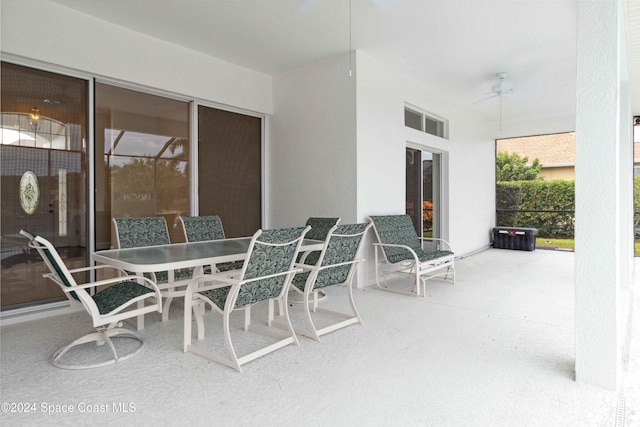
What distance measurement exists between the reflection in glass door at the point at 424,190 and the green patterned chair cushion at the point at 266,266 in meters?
3.81

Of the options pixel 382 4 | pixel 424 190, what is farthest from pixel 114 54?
pixel 424 190

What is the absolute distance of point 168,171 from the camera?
471 centimetres

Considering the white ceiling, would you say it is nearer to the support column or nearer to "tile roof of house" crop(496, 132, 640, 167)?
the support column

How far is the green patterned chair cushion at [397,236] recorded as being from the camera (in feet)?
15.8

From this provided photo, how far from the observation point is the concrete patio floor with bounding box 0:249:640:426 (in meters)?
1.94

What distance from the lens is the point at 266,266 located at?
257cm

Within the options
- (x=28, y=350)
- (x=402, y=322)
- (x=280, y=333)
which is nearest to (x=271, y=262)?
(x=280, y=333)

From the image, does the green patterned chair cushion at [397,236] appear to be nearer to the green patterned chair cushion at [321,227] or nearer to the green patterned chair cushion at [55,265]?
the green patterned chair cushion at [321,227]

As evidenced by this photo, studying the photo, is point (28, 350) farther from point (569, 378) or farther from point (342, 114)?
point (342, 114)

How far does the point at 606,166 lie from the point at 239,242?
293 centimetres

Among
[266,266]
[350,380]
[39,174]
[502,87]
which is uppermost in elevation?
[502,87]

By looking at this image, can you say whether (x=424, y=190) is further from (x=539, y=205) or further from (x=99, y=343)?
(x=99, y=343)

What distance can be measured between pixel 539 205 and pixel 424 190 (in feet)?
13.9

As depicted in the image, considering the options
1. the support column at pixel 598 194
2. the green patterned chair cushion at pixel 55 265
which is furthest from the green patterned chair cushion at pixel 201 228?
the support column at pixel 598 194
